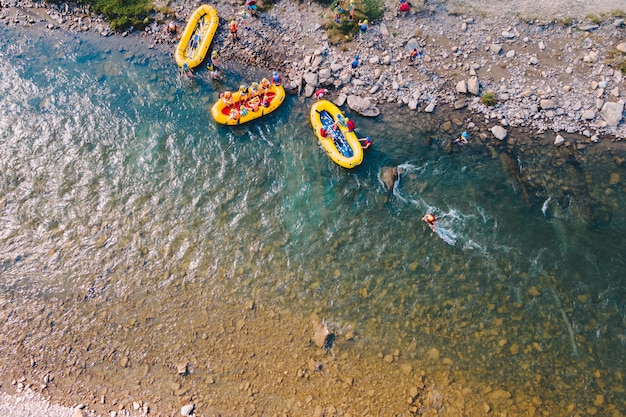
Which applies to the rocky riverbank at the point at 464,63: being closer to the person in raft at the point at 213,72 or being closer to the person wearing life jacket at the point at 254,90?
the person in raft at the point at 213,72

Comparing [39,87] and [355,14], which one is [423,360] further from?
[39,87]

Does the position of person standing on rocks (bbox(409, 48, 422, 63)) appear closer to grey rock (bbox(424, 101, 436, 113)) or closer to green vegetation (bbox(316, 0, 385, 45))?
grey rock (bbox(424, 101, 436, 113))

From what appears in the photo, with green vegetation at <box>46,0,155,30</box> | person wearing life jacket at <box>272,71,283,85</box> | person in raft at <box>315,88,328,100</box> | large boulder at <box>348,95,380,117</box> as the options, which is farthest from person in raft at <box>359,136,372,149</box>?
green vegetation at <box>46,0,155,30</box>

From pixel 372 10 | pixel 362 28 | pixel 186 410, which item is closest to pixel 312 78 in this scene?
pixel 362 28

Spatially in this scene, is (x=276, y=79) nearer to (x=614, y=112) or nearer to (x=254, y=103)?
(x=254, y=103)

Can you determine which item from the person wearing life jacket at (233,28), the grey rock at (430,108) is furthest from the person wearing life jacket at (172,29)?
the grey rock at (430,108)

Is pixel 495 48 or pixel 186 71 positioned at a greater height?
pixel 186 71
